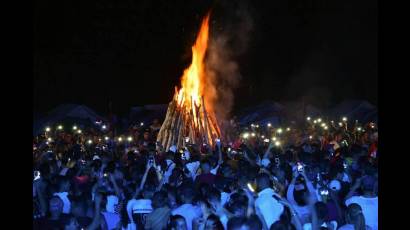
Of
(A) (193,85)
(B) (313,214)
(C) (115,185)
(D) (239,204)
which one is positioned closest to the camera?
(D) (239,204)

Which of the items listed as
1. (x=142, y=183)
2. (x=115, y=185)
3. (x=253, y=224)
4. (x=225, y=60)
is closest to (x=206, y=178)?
(x=142, y=183)

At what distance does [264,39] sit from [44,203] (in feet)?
88.9

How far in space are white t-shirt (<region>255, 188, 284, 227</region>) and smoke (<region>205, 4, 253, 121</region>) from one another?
23514 millimetres

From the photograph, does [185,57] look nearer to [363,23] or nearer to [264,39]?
[264,39]

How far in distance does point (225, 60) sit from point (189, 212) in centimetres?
2617

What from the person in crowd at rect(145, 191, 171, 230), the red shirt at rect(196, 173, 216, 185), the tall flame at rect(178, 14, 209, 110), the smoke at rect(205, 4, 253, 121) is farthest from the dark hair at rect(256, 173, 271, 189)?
the smoke at rect(205, 4, 253, 121)

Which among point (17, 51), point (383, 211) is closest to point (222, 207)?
point (383, 211)

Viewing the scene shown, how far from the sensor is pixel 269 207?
22.7ft

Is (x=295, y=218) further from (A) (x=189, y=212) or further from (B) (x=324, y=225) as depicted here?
(A) (x=189, y=212)

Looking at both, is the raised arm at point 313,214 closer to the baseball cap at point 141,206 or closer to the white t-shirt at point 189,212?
the white t-shirt at point 189,212

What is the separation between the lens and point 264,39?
111 feet

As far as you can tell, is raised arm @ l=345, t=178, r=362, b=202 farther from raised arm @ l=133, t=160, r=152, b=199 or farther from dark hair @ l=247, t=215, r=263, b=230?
raised arm @ l=133, t=160, r=152, b=199

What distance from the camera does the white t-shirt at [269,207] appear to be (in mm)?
6883

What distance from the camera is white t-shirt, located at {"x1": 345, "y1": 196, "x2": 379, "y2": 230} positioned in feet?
22.8
